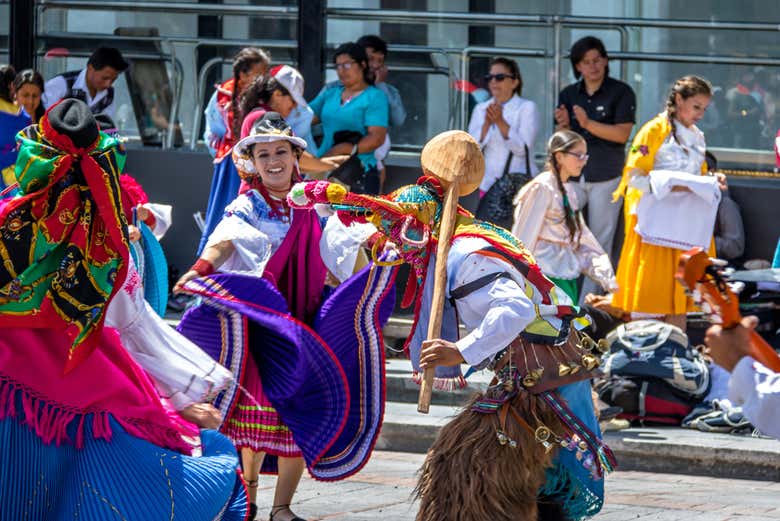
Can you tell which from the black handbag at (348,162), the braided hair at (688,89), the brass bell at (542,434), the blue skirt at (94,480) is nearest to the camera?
the blue skirt at (94,480)

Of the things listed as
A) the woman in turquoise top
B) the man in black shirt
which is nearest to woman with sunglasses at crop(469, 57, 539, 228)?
the man in black shirt

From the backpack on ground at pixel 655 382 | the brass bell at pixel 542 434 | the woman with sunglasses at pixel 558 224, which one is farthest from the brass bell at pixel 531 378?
the woman with sunglasses at pixel 558 224

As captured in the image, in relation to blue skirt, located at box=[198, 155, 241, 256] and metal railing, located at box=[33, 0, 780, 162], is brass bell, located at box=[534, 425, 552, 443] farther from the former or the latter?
metal railing, located at box=[33, 0, 780, 162]

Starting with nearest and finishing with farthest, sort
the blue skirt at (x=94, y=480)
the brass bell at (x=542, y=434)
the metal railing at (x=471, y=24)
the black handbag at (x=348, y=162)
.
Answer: the blue skirt at (x=94, y=480) < the brass bell at (x=542, y=434) < the black handbag at (x=348, y=162) < the metal railing at (x=471, y=24)

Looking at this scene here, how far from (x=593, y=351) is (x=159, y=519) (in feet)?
6.22

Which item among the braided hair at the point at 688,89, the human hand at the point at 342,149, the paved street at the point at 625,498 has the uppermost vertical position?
the braided hair at the point at 688,89

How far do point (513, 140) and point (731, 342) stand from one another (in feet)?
21.9

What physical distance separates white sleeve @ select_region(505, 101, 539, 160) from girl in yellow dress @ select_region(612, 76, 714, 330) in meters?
0.71

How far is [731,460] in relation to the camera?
8164 millimetres

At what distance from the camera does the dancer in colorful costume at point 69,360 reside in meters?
4.80

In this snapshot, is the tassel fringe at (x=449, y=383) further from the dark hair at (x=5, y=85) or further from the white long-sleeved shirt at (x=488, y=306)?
the dark hair at (x=5, y=85)

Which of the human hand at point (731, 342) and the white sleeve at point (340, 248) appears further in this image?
the white sleeve at point (340, 248)

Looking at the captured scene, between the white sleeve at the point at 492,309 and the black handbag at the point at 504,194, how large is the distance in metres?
5.29

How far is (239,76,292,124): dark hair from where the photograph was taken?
8.62 m
